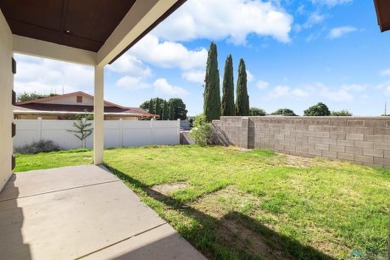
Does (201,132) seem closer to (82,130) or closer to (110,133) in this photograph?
(110,133)

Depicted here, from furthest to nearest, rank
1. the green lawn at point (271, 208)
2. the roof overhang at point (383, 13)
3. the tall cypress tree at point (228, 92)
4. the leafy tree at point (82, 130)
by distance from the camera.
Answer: the tall cypress tree at point (228, 92) → the leafy tree at point (82, 130) → the green lawn at point (271, 208) → the roof overhang at point (383, 13)

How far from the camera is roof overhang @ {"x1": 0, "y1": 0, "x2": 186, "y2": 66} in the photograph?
9.20 ft

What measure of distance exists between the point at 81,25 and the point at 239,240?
425 centimetres

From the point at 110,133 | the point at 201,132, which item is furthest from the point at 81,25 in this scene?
the point at 201,132

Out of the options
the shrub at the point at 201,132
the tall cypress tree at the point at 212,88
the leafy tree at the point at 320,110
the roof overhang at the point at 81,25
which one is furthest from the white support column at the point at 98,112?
the leafy tree at the point at 320,110

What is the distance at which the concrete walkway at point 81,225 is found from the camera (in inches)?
71.3

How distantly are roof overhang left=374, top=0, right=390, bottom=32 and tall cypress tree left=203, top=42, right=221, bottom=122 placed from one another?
45.4 ft

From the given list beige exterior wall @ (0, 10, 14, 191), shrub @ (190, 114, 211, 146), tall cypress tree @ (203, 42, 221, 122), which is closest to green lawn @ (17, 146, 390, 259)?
beige exterior wall @ (0, 10, 14, 191)

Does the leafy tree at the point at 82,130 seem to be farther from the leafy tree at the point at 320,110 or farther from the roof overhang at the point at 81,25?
the leafy tree at the point at 320,110

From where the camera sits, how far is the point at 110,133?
10.2 m

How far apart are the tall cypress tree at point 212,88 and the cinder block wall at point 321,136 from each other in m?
5.47

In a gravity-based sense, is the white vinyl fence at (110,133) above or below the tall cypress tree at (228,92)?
below

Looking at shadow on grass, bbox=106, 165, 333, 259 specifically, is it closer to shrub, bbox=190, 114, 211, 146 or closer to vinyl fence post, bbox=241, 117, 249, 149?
vinyl fence post, bbox=241, 117, 249, 149

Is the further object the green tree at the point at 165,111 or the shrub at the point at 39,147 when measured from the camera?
the green tree at the point at 165,111
